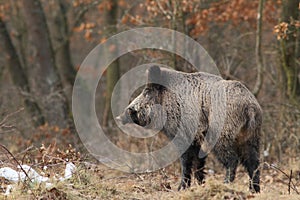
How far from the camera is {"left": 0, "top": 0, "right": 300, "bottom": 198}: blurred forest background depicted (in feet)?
40.5

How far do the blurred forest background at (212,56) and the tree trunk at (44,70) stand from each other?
3cm

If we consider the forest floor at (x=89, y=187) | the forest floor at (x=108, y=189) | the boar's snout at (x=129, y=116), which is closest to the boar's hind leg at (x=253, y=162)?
the forest floor at (x=89, y=187)

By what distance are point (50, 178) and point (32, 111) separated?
10.0 metres

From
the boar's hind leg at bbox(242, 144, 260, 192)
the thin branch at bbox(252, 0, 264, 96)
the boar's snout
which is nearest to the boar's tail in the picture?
the boar's hind leg at bbox(242, 144, 260, 192)

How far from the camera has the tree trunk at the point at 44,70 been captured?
16.7m

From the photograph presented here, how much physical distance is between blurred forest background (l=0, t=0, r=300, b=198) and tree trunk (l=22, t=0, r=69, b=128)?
27 millimetres

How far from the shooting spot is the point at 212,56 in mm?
14367

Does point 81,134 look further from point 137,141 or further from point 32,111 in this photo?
point 137,141

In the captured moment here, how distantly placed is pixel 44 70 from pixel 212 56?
5.28 metres

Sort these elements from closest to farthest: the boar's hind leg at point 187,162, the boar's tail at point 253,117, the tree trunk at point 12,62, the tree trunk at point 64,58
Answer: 1. the boar's tail at point 253,117
2. the boar's hind leg at point 187,162
3. the tree trunk at point 12,62
4. the tree trunk at point 64,58

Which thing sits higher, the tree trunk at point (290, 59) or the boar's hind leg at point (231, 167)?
the tree trunk at point (290, 59)

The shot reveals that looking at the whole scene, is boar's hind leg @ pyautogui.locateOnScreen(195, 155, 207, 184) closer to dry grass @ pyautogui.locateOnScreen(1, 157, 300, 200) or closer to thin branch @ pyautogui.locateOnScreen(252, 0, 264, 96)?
dry grass @ pyautogui.locateOnScreen(1, 157, 300, 200)

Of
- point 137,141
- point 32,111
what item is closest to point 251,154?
point 137,141

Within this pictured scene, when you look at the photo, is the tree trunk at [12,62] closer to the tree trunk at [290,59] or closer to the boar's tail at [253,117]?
the tree trunk at [290,59]
